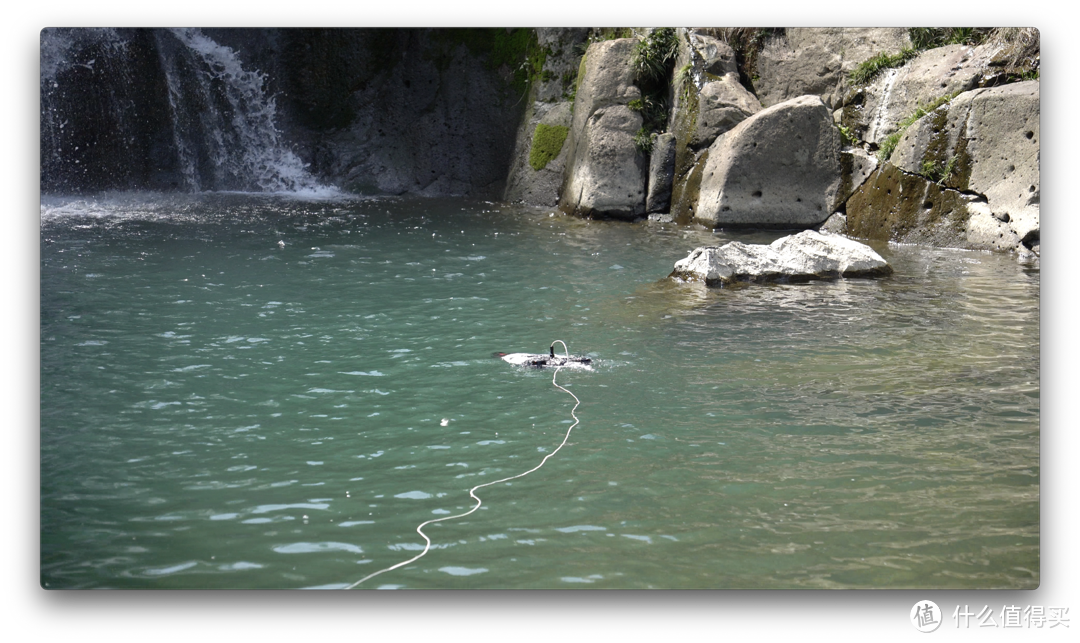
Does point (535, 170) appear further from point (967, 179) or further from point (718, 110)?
point (967, 179)

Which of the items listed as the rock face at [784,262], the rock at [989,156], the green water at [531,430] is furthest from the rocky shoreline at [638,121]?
the green water at [531,430]

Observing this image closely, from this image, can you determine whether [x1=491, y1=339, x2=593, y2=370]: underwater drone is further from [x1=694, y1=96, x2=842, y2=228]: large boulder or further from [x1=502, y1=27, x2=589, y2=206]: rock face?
[x1=502, y1=27, x2=589, y2=206]: rock face

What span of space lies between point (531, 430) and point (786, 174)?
45.6 ft

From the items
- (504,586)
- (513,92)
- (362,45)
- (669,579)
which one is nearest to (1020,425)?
(669,579)

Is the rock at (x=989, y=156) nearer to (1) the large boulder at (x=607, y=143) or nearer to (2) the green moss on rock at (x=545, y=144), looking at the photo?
(1) the large boulder at (x=607, y=143)

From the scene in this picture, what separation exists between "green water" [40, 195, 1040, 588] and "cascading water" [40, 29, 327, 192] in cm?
1262

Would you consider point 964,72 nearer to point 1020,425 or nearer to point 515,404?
point 1020,425

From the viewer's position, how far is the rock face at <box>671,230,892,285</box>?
504 inches

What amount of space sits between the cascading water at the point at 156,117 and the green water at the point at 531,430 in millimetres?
12616

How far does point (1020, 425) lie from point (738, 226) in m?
12.6

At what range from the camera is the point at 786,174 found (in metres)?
19.1

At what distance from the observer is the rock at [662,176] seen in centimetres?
2111

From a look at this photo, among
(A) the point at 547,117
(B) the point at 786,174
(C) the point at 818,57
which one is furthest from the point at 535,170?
(C) the point at 818,57

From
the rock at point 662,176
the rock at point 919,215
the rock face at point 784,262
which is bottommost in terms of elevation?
the rock face at point 784,262
